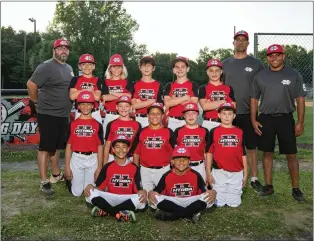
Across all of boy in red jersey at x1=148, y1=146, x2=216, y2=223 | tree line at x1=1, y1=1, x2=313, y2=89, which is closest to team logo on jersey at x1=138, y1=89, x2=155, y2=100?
boy in red jersey at x1=148, y1=146, x2=216, y2=223

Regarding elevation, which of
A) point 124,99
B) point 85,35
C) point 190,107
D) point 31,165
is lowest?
point 31,165

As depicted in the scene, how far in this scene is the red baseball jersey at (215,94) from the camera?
579cm

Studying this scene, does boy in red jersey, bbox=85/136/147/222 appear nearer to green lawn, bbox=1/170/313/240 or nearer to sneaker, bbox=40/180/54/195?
green lawn, bbox=1/170/313/240

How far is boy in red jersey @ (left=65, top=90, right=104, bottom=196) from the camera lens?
5.76 meters

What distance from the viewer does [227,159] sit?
5.42m

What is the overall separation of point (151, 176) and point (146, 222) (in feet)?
3.04

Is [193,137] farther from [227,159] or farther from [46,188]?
[46,188]

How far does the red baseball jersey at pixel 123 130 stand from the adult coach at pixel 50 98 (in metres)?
1.10

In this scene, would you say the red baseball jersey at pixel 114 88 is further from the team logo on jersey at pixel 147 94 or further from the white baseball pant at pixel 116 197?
the white baseball pant at pixel 116 197

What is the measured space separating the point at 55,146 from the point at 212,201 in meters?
2.91

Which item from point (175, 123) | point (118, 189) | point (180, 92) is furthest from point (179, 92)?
point (118, 189)

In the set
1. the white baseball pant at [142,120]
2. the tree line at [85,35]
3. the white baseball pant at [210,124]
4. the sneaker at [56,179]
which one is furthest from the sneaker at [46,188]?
the tree line at [85,35]

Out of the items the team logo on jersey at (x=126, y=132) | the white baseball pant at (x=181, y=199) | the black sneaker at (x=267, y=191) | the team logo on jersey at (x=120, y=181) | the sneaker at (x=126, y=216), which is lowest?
the sneaker at (x=126, y=216)

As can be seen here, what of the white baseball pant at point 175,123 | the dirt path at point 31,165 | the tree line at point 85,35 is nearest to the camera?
the white baseball pant at point 175,123
